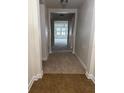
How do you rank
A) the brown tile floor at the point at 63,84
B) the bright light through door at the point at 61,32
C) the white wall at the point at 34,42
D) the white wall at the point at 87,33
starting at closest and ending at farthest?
1. the brown tile floor at the point at 63,84
2. the white wall at the point at 34,42
3. the white wall at the point at 87,33
4. the bright light through door at the point at 61,32

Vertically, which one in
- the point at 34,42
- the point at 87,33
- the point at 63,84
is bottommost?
the point at 63,84

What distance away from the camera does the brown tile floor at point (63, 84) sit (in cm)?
270

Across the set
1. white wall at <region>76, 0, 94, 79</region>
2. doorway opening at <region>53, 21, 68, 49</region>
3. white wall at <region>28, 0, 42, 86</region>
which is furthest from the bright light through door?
white wall at <region>28, 0, 42, 86</region>

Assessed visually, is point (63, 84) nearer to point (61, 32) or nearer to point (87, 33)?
point (87, 33)

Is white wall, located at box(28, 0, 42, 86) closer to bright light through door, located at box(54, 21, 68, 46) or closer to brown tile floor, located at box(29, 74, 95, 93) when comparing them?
brown tile floor, located at box(29, 74, 95, 93)

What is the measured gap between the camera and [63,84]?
3.01m

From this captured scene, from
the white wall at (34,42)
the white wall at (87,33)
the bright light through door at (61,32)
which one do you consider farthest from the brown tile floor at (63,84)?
the bright light through door at (61,32)

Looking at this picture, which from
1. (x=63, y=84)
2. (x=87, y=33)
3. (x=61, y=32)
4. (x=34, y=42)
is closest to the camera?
(x=63, y=84)

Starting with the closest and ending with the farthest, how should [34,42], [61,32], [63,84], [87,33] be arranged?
[63,84] < [34,42] < [87,33] < [61,32]

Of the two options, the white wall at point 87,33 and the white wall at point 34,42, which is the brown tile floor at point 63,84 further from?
the white wall at point 87,33

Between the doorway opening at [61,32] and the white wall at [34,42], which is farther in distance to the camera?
the doorway opening at [61,32]

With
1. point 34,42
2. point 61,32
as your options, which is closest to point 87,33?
point 34,42

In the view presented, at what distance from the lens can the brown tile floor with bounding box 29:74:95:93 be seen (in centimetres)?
270
